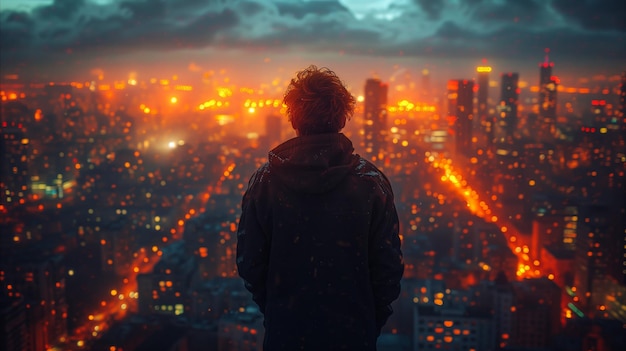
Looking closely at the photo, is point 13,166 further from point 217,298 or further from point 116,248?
point 217,298

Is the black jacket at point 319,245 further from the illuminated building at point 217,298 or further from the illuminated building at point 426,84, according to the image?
the illuminated building at point 426,84

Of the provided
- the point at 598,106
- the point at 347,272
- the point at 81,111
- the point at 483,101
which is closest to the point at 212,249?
the point at 81,111

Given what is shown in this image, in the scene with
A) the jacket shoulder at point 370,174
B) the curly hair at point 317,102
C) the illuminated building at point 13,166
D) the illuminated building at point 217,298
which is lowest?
the illuminated building at point 217,298

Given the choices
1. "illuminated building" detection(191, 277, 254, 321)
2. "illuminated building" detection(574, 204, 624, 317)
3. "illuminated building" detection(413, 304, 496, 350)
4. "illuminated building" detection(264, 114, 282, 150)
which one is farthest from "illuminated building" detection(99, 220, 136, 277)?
"illuminated building" detection(574, 204, 624, 317)

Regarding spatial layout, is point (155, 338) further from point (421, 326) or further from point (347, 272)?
point (347, 272)

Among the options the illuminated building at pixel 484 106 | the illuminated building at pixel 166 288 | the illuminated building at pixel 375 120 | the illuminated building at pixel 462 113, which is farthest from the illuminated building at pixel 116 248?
the illuminated building at pixel 484 106

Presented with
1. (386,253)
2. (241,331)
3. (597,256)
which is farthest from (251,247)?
(597,256)
